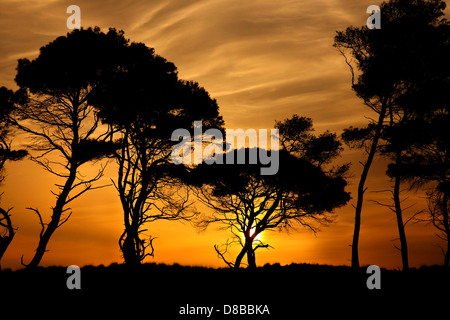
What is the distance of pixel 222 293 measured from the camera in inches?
546

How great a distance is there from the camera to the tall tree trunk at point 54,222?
58.2 feet

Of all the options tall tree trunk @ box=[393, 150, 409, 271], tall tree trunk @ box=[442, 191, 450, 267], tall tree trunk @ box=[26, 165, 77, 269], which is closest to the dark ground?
tall tree trunk @ box=[26, 165, 77, 269]

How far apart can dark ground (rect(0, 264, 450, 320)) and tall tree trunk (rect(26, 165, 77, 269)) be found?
1.22 m

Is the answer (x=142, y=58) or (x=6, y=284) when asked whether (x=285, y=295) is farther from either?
(x=142, y=58)

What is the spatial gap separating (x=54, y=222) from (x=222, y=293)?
8168 mm

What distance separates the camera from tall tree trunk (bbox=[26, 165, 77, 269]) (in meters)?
17.8

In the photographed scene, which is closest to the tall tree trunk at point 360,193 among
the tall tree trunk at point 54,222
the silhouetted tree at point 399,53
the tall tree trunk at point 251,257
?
the silhouetted tree at point 399,53

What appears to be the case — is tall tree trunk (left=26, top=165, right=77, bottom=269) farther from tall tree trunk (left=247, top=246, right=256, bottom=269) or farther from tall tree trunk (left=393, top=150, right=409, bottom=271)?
tall tree trunk (left=393, top=150, right=409, bottom=271)

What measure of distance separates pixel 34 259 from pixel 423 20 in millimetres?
19104

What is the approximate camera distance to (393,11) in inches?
833

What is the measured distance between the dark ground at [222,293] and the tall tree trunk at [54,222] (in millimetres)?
1224

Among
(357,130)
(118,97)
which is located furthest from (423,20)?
(118,97)
